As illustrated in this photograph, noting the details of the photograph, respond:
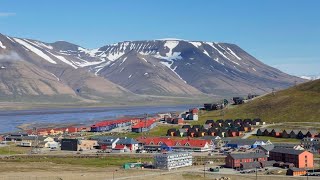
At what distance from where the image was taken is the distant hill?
127125 mm

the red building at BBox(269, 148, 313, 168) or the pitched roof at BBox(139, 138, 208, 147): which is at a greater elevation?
the pitched roof at BBox(139, 138, 208, 147)

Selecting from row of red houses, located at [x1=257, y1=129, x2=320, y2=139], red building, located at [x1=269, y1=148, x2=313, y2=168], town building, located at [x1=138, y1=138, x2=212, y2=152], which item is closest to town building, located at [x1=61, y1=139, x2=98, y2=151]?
town building, located at [x1=138, y1=138, x2=212, y2=152]

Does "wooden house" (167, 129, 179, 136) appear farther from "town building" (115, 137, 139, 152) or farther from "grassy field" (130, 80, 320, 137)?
"town building" (115, 137, 139, 152)

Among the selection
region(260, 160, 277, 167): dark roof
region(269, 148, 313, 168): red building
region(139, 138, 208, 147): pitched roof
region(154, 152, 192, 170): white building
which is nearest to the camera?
region(269, 148, 313, 168): red building

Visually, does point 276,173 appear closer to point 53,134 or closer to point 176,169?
point 176,169

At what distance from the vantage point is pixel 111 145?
3826 inches

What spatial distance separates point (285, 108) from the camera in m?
135

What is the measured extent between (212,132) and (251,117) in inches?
967

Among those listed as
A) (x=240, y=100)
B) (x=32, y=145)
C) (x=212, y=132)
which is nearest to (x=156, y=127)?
(x=212, y=132)

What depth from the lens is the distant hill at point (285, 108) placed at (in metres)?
127

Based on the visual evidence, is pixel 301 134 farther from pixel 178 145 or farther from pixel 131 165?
pixel 131 165

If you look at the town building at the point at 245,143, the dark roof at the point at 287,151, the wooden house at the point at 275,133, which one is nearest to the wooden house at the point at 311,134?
the wooden house at the point at 275,133

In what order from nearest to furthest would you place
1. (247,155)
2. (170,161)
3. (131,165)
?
(170,161)
(247,155)
(131,165)

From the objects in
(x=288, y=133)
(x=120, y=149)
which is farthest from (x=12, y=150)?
(x=288, y=133)
